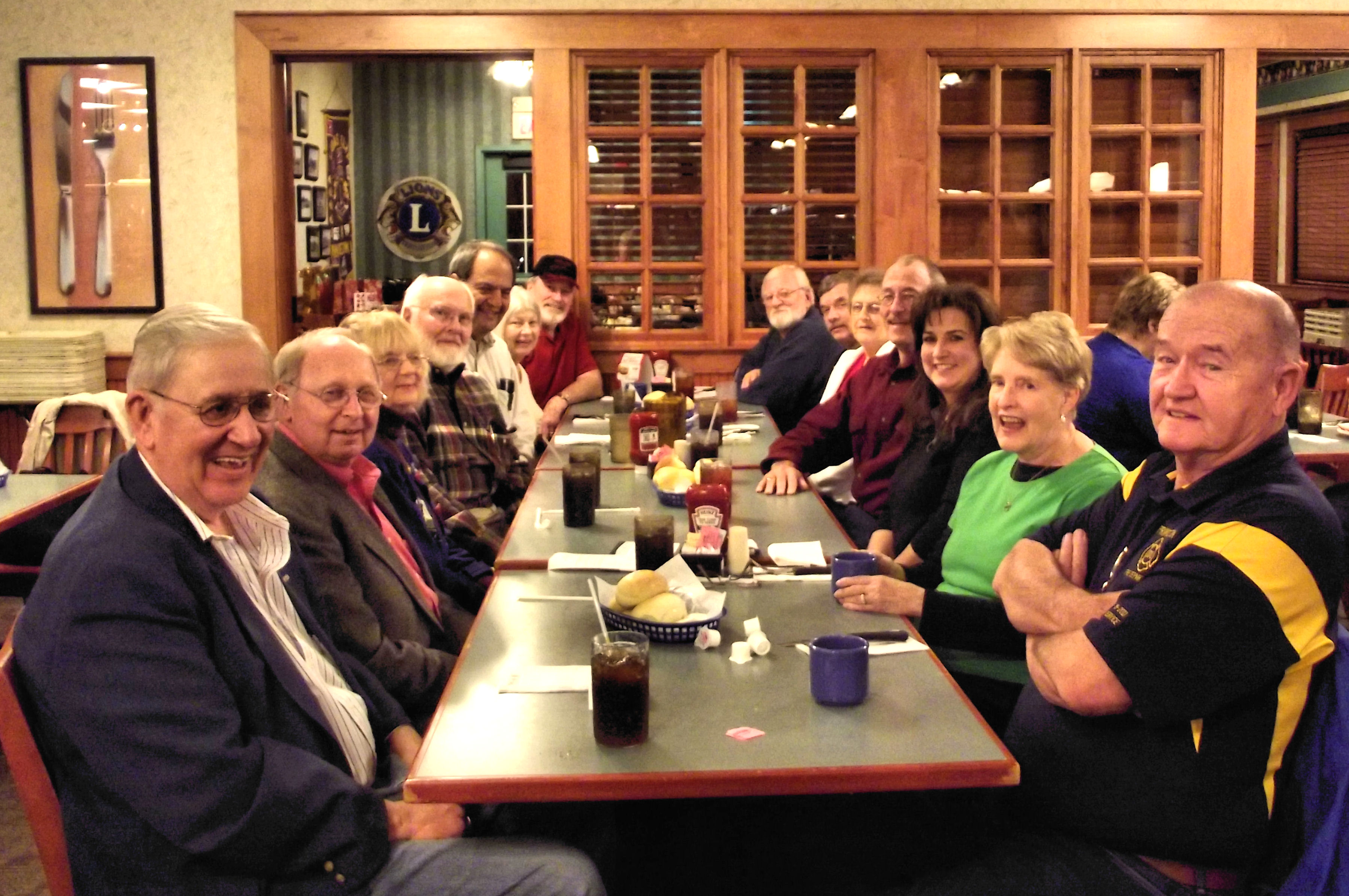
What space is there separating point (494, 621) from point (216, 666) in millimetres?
703

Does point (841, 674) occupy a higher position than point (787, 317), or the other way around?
point (787, 317)

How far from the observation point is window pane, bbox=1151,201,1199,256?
6316 millimetres

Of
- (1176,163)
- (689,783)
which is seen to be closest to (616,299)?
Answer: (1176,163)

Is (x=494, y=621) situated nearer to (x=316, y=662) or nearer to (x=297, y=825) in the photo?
(x=316, y=662)

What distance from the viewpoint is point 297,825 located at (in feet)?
5.52

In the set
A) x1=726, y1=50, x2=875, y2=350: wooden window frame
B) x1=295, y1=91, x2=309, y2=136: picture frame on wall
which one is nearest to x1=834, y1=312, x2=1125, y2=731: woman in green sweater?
x1=726, y1=50, x2=875, y2=350: wooden window frame

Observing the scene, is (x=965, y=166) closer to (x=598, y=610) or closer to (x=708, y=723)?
(x=598, y=610)

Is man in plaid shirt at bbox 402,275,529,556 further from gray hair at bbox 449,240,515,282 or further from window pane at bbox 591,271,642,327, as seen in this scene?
window pane at bbox 591,271,642,327

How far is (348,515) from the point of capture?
97.3 inches

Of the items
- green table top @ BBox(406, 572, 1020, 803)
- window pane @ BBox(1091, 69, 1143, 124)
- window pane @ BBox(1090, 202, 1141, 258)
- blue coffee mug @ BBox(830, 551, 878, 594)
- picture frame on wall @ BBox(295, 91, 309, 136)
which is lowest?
green table top @ BBox(406, 572, 1020, 803)

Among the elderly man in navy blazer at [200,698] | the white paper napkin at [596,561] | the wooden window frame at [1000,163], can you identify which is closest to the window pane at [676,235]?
the wooden window frame at [1000,163]

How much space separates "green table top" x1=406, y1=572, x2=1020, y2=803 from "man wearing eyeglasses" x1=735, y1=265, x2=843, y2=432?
10.4 ft

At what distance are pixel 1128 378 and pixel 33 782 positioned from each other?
9.94 ft

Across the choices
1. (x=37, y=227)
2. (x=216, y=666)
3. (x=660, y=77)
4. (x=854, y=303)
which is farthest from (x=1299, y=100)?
(x=216, y=666)
